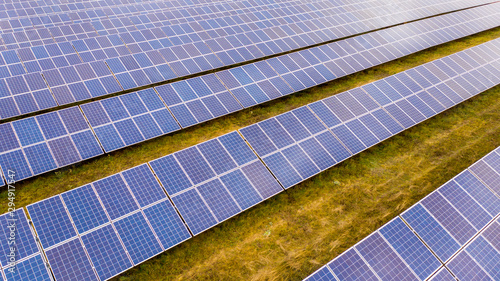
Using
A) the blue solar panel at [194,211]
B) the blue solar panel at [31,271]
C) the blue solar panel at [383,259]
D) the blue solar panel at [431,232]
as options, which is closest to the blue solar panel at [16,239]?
the blue solar panel at [31,271]

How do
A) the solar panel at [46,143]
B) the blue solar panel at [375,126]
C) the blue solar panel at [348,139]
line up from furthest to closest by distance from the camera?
the blue solar panel at [375,126], the blue solar panel at [348,139], the solar panel at [46,143]

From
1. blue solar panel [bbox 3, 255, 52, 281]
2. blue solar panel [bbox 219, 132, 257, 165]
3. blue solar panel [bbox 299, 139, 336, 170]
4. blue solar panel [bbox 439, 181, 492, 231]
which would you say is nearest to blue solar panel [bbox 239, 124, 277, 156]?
blue solar panel [bbox 219, 132, 257, 165]

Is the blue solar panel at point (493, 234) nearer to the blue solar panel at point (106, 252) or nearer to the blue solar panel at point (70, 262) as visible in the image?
the blue solar panel at point (106, 252)

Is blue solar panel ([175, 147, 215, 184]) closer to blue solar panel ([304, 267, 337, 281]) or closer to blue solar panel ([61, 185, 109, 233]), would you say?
blue solar panel ([61, 185, 109, 233])

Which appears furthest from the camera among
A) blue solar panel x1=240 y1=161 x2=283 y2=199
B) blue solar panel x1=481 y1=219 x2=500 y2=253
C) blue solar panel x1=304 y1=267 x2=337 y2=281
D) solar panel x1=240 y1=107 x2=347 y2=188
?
solar panel x1=240 y1=107 x2=347 y2=188

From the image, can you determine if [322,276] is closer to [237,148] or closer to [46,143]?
[237,148]

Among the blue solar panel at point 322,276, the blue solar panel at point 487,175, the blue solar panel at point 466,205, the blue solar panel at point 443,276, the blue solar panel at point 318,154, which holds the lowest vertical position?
the blue solar panel at point 322,276

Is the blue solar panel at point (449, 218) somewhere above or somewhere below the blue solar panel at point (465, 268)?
above

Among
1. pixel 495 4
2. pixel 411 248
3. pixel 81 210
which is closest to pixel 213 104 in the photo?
pixel 81 210
